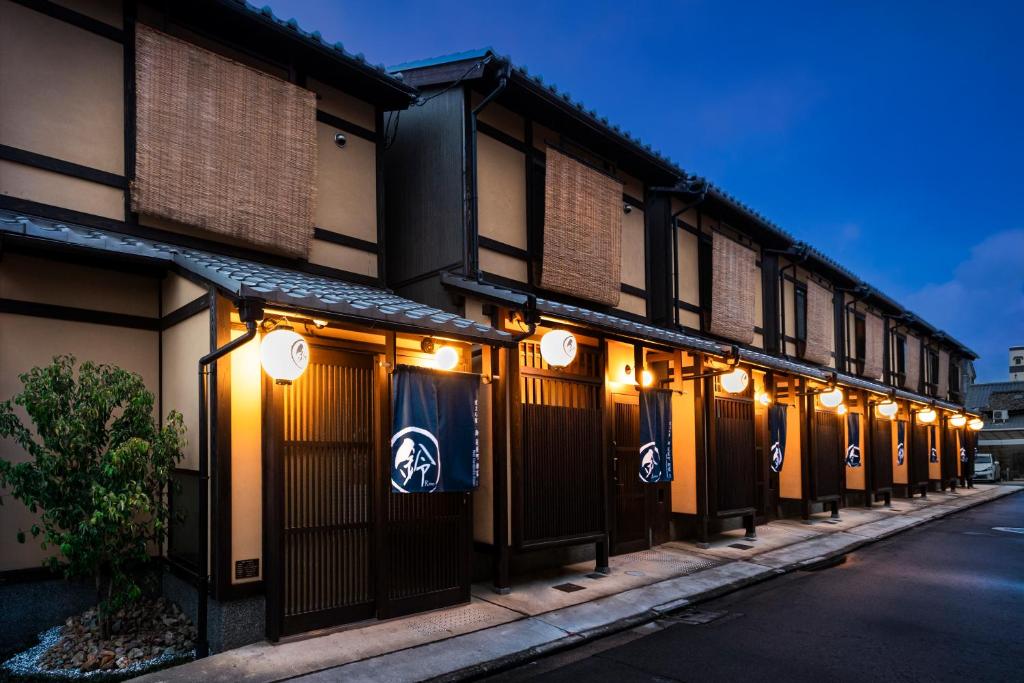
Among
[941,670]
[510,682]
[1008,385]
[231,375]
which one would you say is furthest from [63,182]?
[1008,385]

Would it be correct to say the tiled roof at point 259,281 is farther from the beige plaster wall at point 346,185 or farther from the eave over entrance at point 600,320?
the beige plaster wall at point 346,185

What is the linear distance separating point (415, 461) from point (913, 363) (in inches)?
1224

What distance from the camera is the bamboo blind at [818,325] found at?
21.1 metres

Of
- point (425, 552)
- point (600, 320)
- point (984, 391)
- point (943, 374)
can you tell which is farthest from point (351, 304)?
point (984, 391)

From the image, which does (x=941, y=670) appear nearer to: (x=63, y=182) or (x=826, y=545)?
(x=826, y=545)

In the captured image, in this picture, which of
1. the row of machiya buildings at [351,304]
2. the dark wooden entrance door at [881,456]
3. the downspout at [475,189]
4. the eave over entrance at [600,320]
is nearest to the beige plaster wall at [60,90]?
the row of machiya buildings at [351,304]

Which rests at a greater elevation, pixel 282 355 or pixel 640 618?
pixel 282 355

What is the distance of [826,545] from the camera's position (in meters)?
14.0

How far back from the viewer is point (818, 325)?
21.4 m

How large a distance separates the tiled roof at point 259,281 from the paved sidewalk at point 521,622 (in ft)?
11.7

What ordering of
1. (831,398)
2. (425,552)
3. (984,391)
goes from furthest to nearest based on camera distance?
(984,391) → (831,398) → (425,552)

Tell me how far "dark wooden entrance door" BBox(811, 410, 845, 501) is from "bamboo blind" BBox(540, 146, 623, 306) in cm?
892

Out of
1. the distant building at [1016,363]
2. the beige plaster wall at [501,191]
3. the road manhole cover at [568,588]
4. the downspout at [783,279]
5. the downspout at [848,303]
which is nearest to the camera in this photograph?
the road manhole cover at [568,588]

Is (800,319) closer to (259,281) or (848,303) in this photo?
(848,303)
